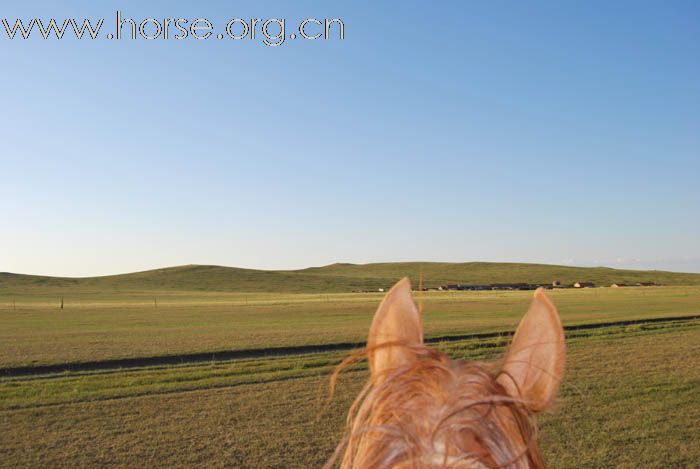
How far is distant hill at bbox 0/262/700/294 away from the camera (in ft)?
364

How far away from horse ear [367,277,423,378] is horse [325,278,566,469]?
17 millimetres

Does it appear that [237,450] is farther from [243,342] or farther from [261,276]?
[261,276]

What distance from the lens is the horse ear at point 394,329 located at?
3.50ft

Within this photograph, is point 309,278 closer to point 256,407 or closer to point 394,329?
point 256,407

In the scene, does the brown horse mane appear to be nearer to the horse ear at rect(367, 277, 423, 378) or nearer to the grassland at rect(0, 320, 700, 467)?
the horse ear at rect(367, 277, 423, 378)

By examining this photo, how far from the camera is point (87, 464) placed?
8297 mm

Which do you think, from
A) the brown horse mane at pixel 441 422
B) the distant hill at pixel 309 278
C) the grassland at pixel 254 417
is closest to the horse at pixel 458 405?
the brown horse mane at pixel 441 422

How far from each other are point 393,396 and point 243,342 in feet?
75.5

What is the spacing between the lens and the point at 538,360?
994mm

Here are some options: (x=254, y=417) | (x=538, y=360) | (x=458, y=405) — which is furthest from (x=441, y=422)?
(x=254, y=417)

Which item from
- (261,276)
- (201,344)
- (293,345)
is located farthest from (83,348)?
(261,276)

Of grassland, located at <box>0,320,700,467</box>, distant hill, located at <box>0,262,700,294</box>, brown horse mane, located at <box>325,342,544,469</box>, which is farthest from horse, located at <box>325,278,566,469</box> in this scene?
distant hill, located at <box>0,262,700,294</box>

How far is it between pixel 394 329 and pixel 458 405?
268 millimetres

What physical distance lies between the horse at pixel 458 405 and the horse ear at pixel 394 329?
0.6 inches
